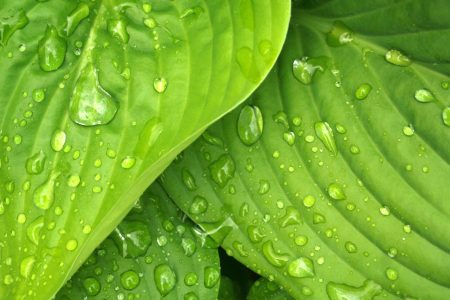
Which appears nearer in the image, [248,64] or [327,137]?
[248,64]

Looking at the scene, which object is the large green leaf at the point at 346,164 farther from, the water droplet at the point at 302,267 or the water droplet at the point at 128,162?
the water droplet at the point at 128,162

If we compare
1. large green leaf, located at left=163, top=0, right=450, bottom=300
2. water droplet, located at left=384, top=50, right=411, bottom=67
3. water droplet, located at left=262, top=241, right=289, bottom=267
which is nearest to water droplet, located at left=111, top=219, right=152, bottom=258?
large green leaf, located at left=163, top=0, right=450, bottom=300

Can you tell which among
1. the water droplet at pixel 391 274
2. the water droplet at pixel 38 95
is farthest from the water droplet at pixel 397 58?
the water droplet at pixel 38 95

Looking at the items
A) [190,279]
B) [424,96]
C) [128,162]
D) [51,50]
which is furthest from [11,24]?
[424,96]

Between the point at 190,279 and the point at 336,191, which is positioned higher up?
the point at 336,191

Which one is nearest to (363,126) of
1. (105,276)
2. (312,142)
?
(312,142)

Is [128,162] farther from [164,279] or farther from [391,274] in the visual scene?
[391,274]
